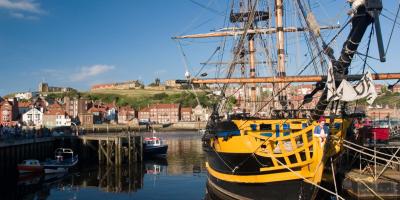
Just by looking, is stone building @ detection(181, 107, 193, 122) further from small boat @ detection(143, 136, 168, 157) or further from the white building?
small boat @ detection(143, 136, 168, 157)

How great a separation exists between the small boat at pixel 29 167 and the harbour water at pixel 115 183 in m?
0.61

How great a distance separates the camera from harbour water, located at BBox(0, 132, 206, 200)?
28.0 metres

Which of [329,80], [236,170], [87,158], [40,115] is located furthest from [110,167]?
[40,115]

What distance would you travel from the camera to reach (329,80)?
15852mm

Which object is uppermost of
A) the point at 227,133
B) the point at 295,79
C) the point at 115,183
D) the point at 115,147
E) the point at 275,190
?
the point at 295,79

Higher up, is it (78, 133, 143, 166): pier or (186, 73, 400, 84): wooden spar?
(186, 73, 400, 84): wooden spar

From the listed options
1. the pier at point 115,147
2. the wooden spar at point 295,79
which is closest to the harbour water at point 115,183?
the pier at point 115,147

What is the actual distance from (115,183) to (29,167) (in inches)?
280

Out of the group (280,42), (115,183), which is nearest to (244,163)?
(280,42)

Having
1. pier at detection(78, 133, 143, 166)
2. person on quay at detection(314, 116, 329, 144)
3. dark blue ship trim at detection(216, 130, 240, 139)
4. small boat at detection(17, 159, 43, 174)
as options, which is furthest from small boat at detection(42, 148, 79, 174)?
person on quay at detection(314, 116, 329, 144)

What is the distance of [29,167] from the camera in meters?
34.0

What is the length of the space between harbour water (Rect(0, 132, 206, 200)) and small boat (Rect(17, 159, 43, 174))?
607 mm

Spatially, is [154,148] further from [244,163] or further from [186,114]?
[186,114]

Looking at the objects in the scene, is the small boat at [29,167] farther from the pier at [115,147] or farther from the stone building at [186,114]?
the stone building at [186,114]
